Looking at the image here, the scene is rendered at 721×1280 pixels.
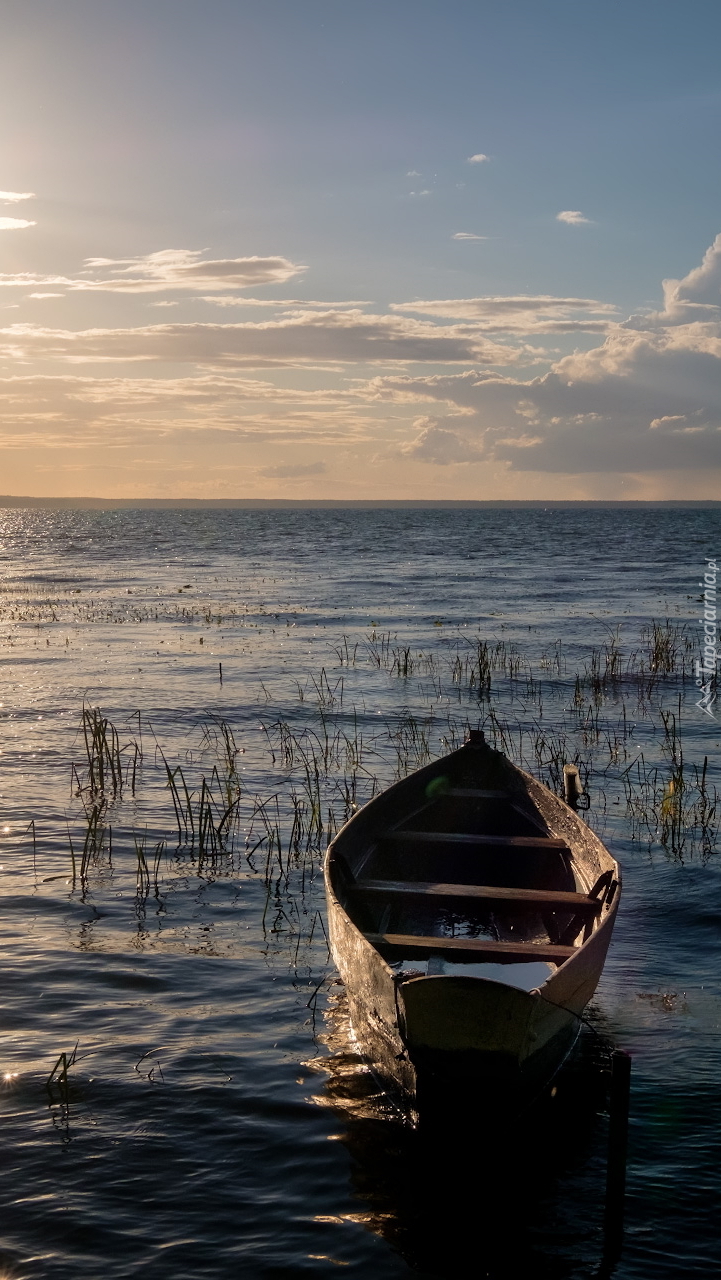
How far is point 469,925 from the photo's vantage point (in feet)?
29.6

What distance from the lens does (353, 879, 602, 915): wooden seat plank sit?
26.3ft

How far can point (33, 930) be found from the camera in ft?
30.4

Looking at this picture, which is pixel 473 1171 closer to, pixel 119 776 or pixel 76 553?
pixel 119 776

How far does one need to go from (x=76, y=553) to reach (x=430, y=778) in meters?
70.9

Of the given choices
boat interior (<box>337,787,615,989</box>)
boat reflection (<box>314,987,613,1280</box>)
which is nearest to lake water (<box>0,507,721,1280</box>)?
boat reflection (<box>314,987,613,1280</box>)

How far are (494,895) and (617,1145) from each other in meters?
3.52

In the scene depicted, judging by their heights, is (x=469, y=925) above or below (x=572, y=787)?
below

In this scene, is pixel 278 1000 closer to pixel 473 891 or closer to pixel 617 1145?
pixel 473 891

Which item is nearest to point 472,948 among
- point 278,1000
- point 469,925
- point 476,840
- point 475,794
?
point 278,1000

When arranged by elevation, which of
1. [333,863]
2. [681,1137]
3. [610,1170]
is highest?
[333,863]

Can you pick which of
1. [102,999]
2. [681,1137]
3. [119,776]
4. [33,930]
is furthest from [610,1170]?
[119,776]

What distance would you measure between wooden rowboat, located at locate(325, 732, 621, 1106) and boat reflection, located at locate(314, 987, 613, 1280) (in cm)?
27

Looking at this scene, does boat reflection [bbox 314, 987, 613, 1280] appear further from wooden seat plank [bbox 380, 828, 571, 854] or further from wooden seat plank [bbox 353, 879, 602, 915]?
wooden seat plank [bbox 380, 828, 571, 854]

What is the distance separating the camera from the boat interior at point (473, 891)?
7.48m
